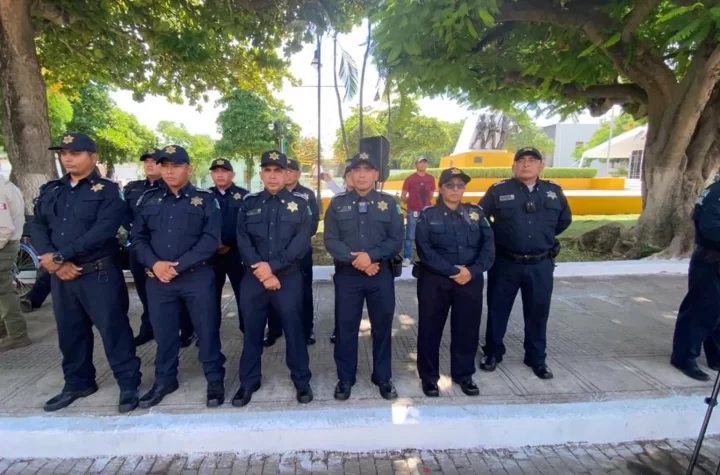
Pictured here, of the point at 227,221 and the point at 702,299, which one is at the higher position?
the point at 227,221

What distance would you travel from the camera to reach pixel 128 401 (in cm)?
297

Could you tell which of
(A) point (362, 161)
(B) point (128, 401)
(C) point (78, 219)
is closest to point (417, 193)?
(A) point (362, 161)

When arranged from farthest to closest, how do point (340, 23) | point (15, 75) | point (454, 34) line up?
point (340, 23) → point (454, 34) → point (15, 75)

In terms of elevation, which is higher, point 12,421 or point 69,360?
point 69,360

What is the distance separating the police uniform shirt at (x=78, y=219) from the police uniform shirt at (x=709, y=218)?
4.66m

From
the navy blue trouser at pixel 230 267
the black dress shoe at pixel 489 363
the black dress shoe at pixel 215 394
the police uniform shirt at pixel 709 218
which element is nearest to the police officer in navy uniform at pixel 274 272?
the black dress shoe at pixel 215 394

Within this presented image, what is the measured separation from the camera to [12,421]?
2.76m

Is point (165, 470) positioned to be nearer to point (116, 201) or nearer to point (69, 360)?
point (69, 360)

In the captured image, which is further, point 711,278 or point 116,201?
point 711,278

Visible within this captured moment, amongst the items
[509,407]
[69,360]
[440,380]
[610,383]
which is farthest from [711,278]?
[69,360]

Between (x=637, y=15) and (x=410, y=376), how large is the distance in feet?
19.2

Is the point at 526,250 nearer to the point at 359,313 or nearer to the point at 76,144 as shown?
the point at 359,313

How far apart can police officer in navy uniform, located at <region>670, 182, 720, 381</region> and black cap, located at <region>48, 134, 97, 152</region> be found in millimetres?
4897

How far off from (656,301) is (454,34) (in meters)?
4.61
